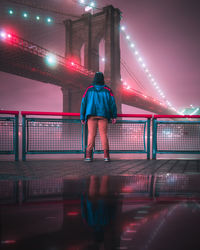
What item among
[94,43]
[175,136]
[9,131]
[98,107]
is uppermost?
[94,43]

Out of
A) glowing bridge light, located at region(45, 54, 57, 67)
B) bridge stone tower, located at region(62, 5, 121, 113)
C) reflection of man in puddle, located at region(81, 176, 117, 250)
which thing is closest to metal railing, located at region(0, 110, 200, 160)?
reflection of man in puddle, located at region(81, 176, 117, 250)

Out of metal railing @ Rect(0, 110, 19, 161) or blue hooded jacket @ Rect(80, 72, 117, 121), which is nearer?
blue hooded jacket @ Rect(80, 72, 117, 121)

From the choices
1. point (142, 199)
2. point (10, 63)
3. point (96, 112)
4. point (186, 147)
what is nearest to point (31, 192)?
point (142, 199)

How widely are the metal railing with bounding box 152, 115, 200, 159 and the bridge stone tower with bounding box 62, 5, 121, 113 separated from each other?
23971mm

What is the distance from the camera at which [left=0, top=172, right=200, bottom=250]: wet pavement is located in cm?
113

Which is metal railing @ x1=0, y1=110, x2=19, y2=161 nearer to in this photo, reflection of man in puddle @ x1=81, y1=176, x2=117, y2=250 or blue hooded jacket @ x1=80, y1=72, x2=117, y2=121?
blue hooded jacket @ x1=80, y1=72, x2=117, y2=121

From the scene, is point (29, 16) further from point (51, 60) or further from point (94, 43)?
point (51, 60)

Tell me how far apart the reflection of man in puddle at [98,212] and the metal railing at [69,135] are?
90.5 inches

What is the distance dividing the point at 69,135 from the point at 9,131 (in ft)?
3.90

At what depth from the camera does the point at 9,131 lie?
438 cm

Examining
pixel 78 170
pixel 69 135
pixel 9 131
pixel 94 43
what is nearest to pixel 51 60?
pixel 94 43

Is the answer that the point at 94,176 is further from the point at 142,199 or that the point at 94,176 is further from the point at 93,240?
the point at 93,240

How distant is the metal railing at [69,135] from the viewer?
175 inches

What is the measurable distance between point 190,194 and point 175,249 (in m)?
1.09
